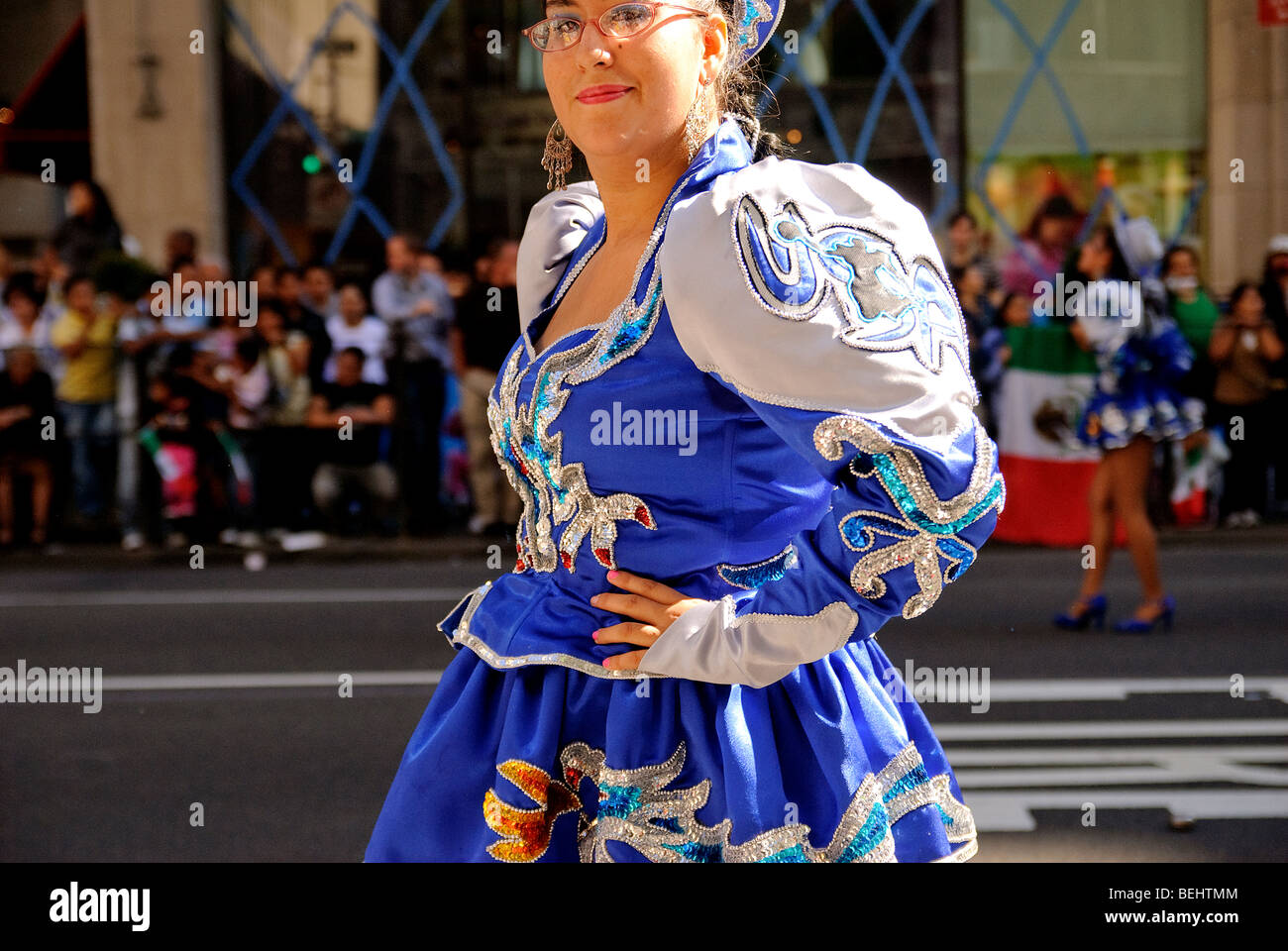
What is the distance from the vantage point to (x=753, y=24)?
6.66 ft

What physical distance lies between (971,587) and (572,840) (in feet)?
21.4

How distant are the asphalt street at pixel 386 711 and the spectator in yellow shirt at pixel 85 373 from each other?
1.00 meters

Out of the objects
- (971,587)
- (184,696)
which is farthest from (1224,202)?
(184,696)

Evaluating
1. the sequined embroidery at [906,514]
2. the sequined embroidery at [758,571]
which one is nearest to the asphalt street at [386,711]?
the sequined embroidery at [758,571]

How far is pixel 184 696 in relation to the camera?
6.21m

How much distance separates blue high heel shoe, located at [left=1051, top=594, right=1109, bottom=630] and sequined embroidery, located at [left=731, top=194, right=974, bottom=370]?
5.64 metres

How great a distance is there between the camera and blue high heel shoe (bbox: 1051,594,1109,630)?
7.16 metres

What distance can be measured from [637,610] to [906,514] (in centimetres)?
37

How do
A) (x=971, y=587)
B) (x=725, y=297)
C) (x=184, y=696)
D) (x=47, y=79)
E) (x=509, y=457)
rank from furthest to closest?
(x=47, y=79) < (x=971, y=587) < (x=184, y=696) < (x=509, y=457) < (x=725, y=297)

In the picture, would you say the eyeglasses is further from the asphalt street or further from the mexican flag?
the mexican flag

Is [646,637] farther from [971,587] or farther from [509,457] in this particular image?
[971,587]

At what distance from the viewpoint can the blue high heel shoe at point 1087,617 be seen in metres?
7.16

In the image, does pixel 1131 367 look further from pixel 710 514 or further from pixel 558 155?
pixel 710 514

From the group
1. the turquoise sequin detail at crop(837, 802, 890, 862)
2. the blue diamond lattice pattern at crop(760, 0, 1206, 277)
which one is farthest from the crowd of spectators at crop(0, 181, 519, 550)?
the turquoise sequin detail at crop(837, 802, 890, 862)
